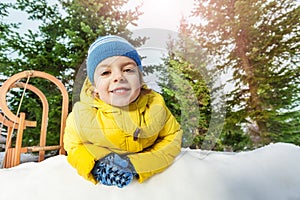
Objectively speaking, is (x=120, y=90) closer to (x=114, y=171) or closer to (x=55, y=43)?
(x=114, y=171)

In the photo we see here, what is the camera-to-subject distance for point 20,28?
90.3 inches

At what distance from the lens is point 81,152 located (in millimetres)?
433

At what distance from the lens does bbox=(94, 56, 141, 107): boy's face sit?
1.51ft

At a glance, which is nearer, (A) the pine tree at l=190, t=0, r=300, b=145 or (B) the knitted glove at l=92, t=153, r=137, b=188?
(B) the knitted glove at l=92, t=153, r=137, b=188

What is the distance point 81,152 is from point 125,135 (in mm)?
87

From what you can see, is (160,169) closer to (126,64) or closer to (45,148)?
(126,64)

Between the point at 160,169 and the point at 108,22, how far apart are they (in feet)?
6.14

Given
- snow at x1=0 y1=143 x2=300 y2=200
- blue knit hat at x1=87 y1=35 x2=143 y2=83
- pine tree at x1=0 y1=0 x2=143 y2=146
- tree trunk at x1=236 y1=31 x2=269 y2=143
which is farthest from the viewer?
tree trunk at x1=236 y1=31 x2=269 y2=143

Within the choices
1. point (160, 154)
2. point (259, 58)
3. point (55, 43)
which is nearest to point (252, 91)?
point (259, 58)

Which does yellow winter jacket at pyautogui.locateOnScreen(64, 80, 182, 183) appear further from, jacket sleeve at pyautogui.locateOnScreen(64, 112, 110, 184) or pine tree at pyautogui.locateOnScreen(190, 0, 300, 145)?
pine tree at pyautogui.locateOnScreen(190, 0, 300, 145)

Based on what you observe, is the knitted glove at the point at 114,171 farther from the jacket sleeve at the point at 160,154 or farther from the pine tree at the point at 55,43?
the pine tree at the point at 55,43

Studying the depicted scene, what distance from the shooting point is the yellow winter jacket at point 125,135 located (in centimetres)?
42

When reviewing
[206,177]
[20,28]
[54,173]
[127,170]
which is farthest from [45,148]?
[20,28]

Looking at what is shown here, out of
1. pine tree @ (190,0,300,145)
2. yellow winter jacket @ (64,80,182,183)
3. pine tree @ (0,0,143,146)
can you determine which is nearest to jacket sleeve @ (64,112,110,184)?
yellow winter jacket @ (64,80,182,183)
